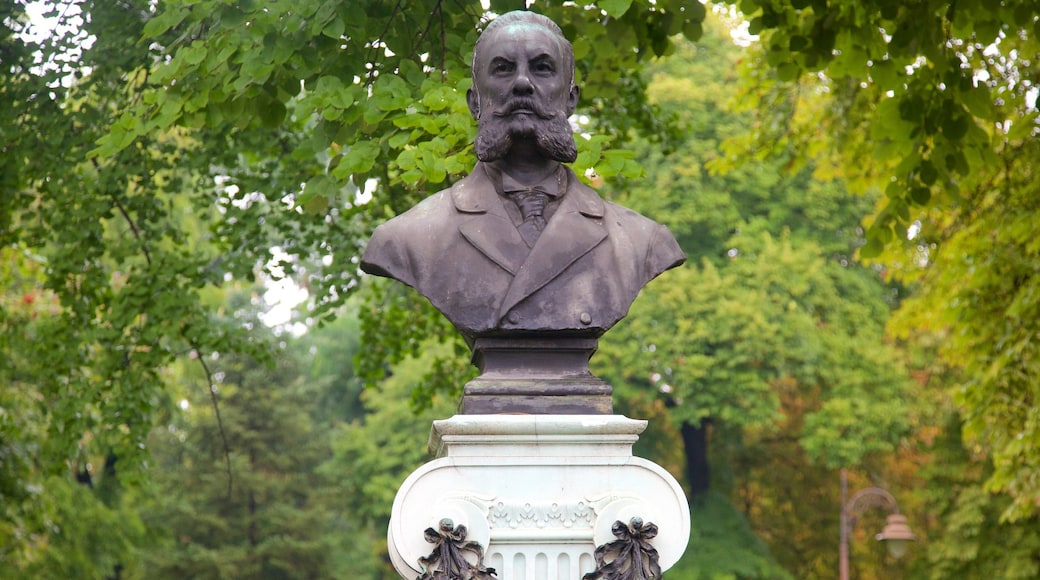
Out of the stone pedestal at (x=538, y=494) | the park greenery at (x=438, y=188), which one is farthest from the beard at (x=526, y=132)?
the park greenery at (x=438, y=188)

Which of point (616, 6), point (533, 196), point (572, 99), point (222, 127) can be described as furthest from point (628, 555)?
point (222, 127)

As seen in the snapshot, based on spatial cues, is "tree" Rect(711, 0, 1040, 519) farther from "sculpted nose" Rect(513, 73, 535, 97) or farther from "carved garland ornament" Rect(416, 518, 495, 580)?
"carved garland ornament" Rect(416, 518, 495, 580)

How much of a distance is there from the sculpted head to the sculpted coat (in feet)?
0.82

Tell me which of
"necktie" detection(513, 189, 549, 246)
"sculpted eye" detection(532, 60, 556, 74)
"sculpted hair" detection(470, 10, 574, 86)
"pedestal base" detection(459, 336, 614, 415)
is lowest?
"pedestal base" detection(459, 336, 614, 415)

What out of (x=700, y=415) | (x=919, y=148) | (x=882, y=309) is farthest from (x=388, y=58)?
(x=882, y=309)

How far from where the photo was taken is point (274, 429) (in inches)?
1194

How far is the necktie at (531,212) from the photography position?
243 inches

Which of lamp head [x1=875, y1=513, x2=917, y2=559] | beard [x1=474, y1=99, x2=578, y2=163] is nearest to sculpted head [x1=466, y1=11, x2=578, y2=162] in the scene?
beard [x1=474, y1=99, x2=578, y2=163]

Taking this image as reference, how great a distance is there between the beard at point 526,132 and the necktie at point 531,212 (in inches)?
6.9

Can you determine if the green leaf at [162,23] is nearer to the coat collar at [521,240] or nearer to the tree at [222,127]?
the tree at [222,127]

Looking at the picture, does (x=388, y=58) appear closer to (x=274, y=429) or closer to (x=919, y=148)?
(x=919, y=148)

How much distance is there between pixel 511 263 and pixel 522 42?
833 millimetres

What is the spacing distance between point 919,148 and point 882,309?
688 inches

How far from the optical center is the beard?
6055 millimetres
